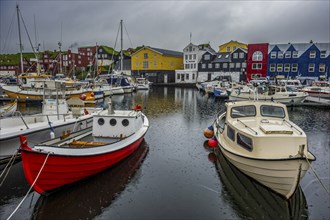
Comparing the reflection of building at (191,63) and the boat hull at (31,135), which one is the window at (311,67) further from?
the boat hull at (31,135)

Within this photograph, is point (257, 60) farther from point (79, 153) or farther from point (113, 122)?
point (79, 153)

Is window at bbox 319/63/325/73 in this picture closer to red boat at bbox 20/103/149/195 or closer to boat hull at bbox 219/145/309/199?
red boat at bbox 20/103/149/195

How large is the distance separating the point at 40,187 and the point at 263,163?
8.45 m

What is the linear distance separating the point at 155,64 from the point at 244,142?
65929 millimetres

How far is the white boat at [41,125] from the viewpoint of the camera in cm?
1237

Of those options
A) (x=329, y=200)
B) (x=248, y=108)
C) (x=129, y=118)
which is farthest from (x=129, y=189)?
(x=329, y=200)

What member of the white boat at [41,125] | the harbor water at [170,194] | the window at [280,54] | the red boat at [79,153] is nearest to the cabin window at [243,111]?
the harbor water at [170,194]

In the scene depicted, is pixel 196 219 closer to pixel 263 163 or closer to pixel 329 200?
pixel 263 163

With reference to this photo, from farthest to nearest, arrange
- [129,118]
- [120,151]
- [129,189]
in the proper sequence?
[129,118]
[120,151]
[129,189]

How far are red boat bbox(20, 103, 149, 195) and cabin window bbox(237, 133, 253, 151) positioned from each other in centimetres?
555

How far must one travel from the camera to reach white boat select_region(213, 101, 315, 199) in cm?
868

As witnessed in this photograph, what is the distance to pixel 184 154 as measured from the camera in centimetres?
1495

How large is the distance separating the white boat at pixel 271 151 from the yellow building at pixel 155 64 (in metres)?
63.7

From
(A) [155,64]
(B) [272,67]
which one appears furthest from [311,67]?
(A) [155,64]
